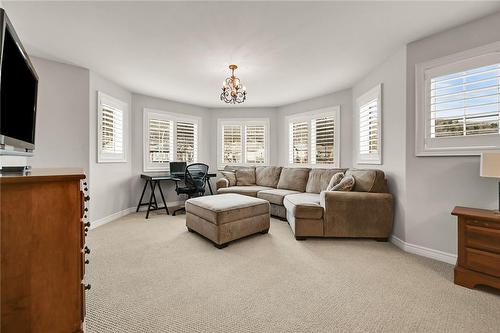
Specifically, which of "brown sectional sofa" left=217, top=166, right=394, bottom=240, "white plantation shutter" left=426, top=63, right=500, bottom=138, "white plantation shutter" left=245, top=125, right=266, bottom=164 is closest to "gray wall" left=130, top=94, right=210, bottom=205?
"white plantation shutter" left=245, top=125, right=266, bottom=164

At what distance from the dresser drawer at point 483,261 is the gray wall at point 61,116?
4730 millimetres

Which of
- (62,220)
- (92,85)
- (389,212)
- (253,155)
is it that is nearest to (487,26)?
(389,212)

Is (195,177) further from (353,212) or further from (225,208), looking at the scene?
(353,212)

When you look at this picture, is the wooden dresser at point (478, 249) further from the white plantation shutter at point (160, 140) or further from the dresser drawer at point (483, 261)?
the white plantation shutter at point (160, 140)

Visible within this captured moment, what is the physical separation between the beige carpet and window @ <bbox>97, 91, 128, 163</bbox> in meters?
1.66

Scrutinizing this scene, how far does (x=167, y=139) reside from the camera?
16.9ft

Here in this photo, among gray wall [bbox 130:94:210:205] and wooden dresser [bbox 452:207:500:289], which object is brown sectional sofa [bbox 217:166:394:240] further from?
gray wall [bbox 130:94:210:205]

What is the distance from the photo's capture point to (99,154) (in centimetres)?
364

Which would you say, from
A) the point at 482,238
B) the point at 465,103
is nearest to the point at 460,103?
the point at 465,103

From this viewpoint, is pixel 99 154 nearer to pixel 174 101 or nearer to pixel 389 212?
pixel 174 101

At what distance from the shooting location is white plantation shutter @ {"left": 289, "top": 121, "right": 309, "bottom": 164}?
5156mm

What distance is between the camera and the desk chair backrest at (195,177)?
4.35m

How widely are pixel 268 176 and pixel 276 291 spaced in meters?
3.49

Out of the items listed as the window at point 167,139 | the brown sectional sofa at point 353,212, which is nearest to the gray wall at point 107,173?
the window at point 167,139
